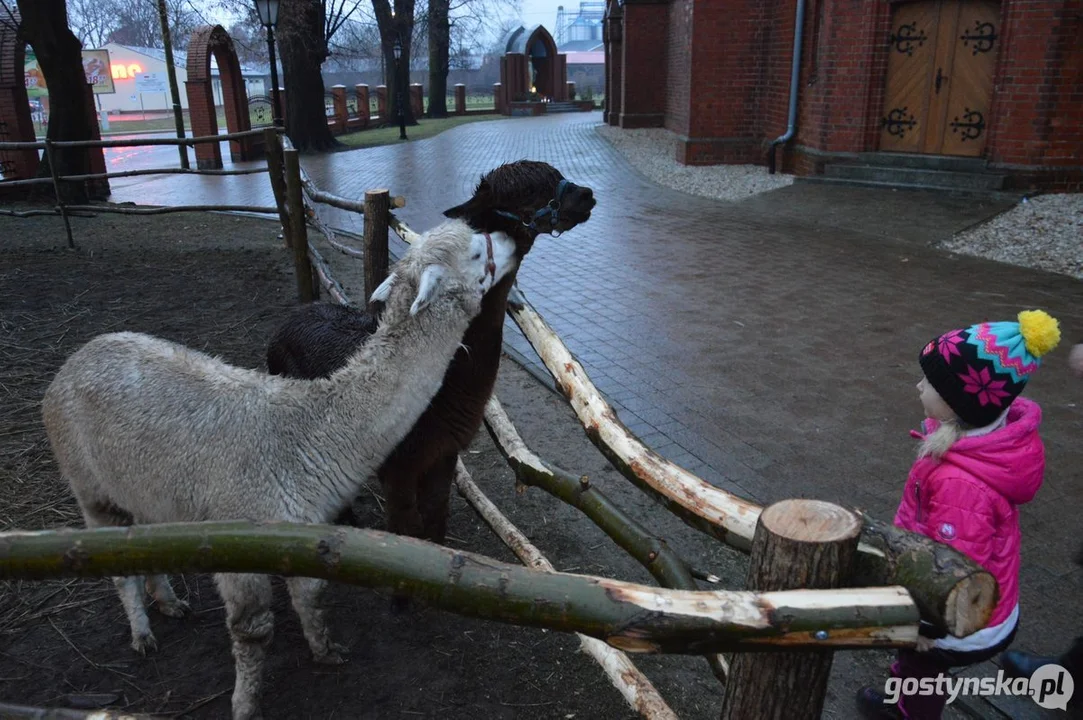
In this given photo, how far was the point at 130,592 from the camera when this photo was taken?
10.4ft

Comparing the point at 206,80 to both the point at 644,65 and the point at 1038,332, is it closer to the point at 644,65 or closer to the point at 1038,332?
the point at 644,65

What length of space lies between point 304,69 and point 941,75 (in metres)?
19.3

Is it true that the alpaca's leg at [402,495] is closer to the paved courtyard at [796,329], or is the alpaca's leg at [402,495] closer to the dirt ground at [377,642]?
the dirt ground at [377,642]

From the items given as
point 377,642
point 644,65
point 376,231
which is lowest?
point 377,642

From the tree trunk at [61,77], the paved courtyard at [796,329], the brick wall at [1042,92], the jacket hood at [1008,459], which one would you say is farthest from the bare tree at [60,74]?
the brick wall at [1042,92]

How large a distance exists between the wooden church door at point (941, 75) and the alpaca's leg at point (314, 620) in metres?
13.0

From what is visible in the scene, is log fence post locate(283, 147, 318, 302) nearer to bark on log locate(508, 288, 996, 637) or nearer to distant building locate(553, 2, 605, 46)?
bark on log locate(508, 288, 996, 637)

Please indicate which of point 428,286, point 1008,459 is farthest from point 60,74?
point 1008,459

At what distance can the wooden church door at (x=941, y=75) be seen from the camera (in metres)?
12.3

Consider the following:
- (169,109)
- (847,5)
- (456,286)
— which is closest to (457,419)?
(456,286)

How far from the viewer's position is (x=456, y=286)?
2.76 meters

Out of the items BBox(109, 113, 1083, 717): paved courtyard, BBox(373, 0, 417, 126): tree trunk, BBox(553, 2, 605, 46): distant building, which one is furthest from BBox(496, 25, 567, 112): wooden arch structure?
BBox(553, 2, 605, 46): distant building

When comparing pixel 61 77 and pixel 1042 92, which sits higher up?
pixel 61 77

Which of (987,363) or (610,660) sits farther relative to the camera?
(610,660)
